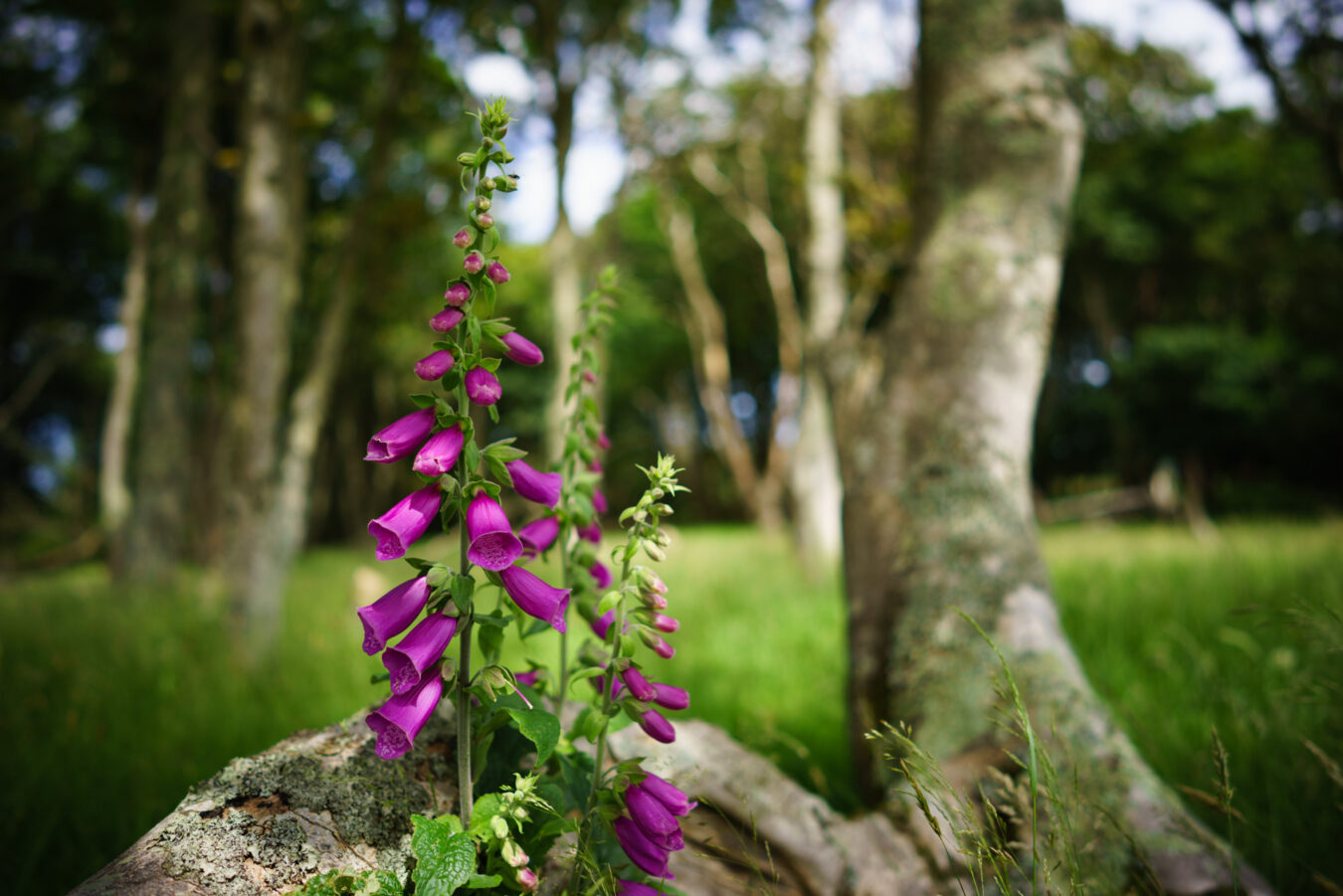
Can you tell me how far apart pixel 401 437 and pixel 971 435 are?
69.5 inches

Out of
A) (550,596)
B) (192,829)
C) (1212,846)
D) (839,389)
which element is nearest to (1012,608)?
(1212,846)

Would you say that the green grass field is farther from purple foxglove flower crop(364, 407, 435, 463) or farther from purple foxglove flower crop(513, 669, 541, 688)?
purple foxglove flower crop(364, 407, 435, 463)

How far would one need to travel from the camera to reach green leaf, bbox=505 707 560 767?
92 cm

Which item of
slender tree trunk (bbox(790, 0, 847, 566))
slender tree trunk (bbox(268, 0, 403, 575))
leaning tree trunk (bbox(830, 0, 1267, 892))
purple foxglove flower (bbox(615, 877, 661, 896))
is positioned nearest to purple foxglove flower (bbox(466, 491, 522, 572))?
purple foxglove flower (bbox(615, 877, 661, 896))

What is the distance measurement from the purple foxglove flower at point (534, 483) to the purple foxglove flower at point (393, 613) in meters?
0.20

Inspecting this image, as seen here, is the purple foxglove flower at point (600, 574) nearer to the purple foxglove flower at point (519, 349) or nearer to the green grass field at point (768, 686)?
the purple foxglove flower at point (519, 349)

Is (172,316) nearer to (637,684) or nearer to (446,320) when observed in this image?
(446,320)

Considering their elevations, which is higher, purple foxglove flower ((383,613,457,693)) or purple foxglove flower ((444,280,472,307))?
purple foxglove flower ((444,280,472,307))

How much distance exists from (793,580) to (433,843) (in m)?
6.90

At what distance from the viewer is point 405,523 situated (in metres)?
1.00

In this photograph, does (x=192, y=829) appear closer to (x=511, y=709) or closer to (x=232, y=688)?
(x=511, y=709)

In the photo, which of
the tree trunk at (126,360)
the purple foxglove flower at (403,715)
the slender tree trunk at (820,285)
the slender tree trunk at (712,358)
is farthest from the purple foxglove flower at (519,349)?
the slender tree trunk at (712,358)

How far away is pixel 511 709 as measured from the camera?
96 cm

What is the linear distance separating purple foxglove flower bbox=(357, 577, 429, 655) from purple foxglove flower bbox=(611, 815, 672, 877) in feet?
1.50
